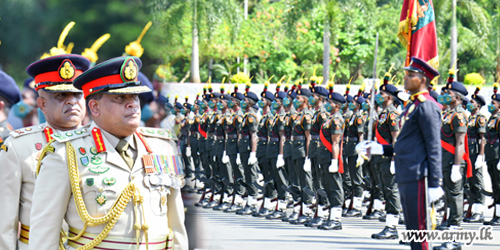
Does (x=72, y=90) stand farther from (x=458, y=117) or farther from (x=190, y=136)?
(x=190, y=136)

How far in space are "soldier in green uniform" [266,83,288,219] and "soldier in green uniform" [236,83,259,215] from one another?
23.2 inches

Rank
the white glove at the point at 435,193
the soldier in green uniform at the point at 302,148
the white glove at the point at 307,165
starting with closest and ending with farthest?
1. the white glove at the point at 435,193
2. the white glove at the point at 307,165
3. the soldier in green uniform at the point at 302,148

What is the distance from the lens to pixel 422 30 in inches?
259

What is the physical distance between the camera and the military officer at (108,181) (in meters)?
2.31

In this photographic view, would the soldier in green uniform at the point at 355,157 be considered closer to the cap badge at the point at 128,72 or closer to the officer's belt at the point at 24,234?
the officer's belt at the point at 24,234

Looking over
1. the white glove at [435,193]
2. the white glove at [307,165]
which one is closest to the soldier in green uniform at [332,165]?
the white glove at [307,165]

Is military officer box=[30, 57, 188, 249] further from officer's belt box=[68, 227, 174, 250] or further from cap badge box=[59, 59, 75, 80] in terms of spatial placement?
cap badge box=[59, 59, 75, 80]

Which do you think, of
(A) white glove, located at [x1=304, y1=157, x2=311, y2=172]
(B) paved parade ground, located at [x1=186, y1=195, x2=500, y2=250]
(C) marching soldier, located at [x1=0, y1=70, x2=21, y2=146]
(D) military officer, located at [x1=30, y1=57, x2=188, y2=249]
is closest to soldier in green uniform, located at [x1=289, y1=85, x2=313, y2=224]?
(A) white glove, located at [x1=304, y1=157, x2=311, y2=172]

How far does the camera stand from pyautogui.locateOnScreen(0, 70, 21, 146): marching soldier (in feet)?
9.37

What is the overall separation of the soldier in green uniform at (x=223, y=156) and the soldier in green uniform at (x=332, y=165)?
3235 mm

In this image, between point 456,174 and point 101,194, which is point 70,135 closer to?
point 101,194

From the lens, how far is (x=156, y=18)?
136 cm

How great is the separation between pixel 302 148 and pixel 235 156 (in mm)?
2279

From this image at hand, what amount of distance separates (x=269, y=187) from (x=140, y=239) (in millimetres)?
7794
